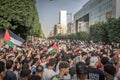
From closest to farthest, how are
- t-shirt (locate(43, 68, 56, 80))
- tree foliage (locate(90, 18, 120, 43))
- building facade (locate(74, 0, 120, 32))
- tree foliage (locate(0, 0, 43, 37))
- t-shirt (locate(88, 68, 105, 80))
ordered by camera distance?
t-shirt (locate(88, 68, 105, 80))
t-shirt (locate(43, 68, 56, 80))
tree foliage (locate(0, 0, 43, 37))
tree foliage (locate(90, 18, 120, 43))
building facade (locate(74, 0, 120, 32))

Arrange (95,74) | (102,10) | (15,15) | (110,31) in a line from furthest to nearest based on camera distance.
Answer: (102,10) → (110,31) → (15,15) → (95,74)

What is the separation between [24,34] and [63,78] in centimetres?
3985

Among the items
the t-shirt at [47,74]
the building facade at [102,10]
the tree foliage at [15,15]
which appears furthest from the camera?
the building facade at [102,10]

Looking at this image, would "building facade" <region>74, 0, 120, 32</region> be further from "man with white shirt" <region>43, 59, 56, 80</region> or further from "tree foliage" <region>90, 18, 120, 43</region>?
"man with white shirt" <region>43, 59, 56, 80</region>

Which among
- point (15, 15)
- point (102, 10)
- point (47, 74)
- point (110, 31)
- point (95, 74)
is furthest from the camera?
point (102, 10)

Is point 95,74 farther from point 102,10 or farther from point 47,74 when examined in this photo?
point 102,10

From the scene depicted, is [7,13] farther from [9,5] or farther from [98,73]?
[98,73]

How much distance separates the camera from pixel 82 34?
10844 centimetres

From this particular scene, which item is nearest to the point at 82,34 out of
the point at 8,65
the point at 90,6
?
the point at 90,6

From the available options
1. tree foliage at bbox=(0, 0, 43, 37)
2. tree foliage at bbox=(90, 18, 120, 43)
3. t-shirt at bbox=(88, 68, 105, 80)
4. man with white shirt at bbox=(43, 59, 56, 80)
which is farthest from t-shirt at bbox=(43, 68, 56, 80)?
tree foliage at bbox=(90, 18, 120, 43)

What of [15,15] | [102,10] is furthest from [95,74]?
[102,10]

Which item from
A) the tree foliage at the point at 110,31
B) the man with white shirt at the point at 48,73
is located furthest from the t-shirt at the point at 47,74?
the tree foliage at the point at 110,31

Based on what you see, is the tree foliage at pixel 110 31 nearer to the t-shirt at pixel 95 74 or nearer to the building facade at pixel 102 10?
the building facade at pixel 102 10

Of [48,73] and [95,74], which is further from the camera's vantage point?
[48,73]
